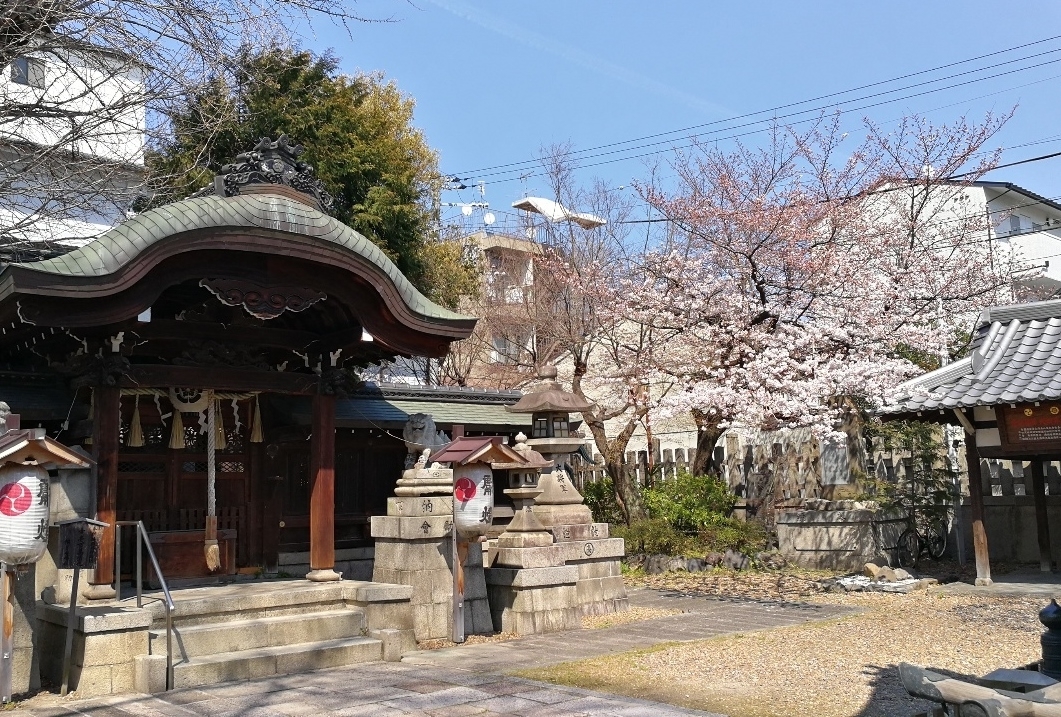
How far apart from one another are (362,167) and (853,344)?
11.3 metres

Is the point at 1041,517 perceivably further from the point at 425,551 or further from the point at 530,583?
the point at 425,551

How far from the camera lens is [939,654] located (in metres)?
9.39

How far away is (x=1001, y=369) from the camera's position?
13.8 metres

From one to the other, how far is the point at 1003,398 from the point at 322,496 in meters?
9.62

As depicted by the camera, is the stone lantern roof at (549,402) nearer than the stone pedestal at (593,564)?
No

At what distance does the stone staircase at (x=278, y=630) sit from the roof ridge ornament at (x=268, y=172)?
487 centimetres

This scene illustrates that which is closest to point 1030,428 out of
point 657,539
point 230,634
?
point 657,539

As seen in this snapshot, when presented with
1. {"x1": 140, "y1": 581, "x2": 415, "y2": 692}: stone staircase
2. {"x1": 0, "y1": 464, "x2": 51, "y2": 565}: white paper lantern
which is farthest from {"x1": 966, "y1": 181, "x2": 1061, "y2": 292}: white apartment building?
{"x1": 0, "y1": 464, "x2": 51, "y2": 565}: white paper lantern

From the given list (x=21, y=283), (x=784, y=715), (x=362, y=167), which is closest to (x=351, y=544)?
(x=21, y=283)

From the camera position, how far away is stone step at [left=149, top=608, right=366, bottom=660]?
920cm

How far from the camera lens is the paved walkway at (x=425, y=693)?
7461 mm

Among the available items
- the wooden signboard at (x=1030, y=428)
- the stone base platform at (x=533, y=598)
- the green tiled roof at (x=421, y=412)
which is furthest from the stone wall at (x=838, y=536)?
the stone base platform at (x=533, y=598)

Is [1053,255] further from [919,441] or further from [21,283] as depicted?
[21,283]

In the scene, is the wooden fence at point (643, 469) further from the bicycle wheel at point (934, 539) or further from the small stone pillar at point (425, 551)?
the small stone pillar at point (425, 551)
